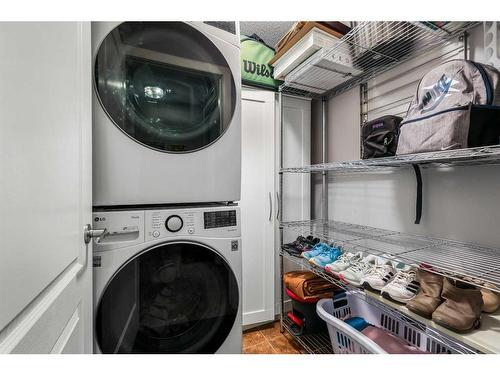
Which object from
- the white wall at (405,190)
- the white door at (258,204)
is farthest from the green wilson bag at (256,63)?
the white wall at (405,190)

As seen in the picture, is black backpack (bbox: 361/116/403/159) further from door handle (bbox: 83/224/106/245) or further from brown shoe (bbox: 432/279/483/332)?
door handle (bbox: 83/224/106/245)

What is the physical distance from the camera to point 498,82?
81 centimetres

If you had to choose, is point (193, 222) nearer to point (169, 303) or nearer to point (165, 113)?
point (169, 303)

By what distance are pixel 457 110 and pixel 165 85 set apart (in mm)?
1062

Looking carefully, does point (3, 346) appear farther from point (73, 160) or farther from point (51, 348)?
point (73, 160)

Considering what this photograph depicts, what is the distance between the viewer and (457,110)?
0.78 m

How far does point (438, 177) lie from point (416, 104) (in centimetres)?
42

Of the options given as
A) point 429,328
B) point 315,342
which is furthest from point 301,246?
point 429,328

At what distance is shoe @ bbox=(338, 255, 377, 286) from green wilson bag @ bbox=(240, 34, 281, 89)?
1315 millimetres

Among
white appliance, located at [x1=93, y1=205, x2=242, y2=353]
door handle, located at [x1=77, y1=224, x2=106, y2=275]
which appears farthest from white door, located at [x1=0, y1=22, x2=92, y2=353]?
white appliance, located at [x1=93, y1=205, x2=242, y2=353]

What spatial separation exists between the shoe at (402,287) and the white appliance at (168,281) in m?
0.59

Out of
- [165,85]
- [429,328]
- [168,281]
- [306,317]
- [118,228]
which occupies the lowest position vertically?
[306,317]

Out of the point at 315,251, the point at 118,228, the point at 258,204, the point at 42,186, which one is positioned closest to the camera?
the point at 42,186
